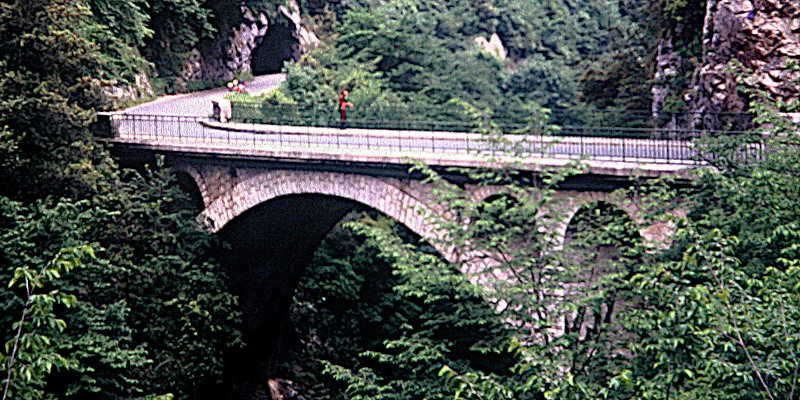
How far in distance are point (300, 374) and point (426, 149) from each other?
10.4 meters

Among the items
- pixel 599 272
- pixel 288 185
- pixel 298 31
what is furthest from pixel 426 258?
pixel 298 31

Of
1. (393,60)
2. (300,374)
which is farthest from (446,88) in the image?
(300,374)

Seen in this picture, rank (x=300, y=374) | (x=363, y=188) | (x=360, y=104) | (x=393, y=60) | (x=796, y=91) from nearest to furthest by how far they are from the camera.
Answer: (x=796, y=91), (x=363, y=188), (x=300, y=374), (x=360, y=104), (x=393, y=60)

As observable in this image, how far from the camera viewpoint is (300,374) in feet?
94.8

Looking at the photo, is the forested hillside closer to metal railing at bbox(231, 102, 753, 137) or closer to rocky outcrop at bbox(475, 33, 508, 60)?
metal railing at bbox(231, 102, 753, 137)

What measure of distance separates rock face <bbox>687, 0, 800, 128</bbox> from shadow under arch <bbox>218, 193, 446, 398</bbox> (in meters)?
10.1

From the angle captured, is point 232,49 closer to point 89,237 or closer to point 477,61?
point 477,61

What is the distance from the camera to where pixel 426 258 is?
50.5 feet

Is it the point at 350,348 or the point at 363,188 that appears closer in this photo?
the point at 363,188

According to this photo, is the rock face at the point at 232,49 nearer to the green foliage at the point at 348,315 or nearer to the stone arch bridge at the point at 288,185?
the green foliage at the point at 348,315

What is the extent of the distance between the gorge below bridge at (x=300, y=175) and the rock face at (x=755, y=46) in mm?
1950

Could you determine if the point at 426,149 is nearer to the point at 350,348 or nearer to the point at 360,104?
the point at 350,348

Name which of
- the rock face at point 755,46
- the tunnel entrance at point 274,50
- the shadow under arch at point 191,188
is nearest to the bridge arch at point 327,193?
the shadow under arch at point 191,188

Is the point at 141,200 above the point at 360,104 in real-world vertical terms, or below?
below
